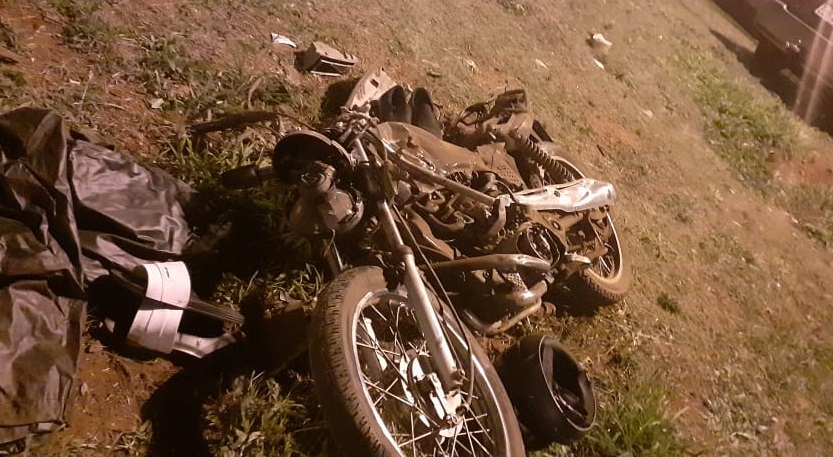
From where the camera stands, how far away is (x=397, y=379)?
2.22 metres

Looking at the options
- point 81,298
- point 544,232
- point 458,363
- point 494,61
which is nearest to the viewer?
point 81,298

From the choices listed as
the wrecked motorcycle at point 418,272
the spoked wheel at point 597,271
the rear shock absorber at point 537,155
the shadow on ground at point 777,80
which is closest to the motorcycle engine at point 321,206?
the wrecked motorcycle at point 418,272

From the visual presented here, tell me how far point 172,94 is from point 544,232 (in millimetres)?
2198

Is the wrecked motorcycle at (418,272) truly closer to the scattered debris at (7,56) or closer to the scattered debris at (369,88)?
the scattered debris at (369,88)

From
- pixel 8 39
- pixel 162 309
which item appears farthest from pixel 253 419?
pixel 8 39

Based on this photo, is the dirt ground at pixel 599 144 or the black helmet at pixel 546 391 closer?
the black helmet at pixel 546 391

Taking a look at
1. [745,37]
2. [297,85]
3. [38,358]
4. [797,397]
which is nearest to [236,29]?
[297,85]

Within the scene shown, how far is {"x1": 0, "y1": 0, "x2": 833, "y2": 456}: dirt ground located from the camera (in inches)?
119

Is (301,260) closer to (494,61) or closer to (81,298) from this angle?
(81,298)

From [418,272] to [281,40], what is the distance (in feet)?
7.99

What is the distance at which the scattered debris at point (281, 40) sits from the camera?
400 cm

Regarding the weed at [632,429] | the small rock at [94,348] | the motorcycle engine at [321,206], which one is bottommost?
the weed at [632,429]

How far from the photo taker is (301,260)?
2.90 meters

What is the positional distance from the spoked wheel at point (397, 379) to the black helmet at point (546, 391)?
15.0 inches
